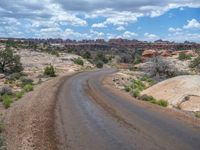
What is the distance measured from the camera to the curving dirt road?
1293cm

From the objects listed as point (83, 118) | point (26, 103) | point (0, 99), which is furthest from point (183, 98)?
point (0, 99)

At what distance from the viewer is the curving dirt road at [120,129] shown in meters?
12.9

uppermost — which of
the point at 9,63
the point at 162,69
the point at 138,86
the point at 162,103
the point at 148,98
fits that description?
the point at 162,103

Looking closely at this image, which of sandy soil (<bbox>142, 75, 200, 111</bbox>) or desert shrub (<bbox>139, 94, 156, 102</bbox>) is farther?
desert shrub (<bbox>139, 94, 156, 102</bbox>)

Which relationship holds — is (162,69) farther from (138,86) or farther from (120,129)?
(120,129)

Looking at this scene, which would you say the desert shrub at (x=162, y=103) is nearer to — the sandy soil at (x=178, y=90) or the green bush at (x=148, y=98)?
the sandy soil at (x=178, y=90)

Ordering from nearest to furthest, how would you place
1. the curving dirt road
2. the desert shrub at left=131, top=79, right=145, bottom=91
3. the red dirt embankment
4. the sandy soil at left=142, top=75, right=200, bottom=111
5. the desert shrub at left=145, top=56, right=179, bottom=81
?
the curving dirt road → the red dirt embankment → the sandy soil at left=142, top=75, right=200, bottom=111 → the desert shrub at left=131, top=79, right=145, bottom=91 → the desert shrub at left=145, top=56, right=179, bottom=81

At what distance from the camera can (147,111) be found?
843 inches

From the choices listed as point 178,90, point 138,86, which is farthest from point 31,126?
point 138,86

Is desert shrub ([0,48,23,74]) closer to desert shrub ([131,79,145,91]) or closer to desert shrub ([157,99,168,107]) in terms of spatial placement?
desert shrub ([131,79,145,91])

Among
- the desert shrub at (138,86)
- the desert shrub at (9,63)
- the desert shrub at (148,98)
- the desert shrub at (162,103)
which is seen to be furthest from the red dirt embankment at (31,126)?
the desert shrub at (9,63)

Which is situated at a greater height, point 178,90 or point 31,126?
point 178,90

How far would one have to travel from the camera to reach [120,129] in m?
15.6

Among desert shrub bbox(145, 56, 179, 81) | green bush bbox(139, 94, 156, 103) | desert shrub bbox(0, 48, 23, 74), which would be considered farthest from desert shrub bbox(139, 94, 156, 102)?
desert shrub bbox(0, 48, 23, 74)
